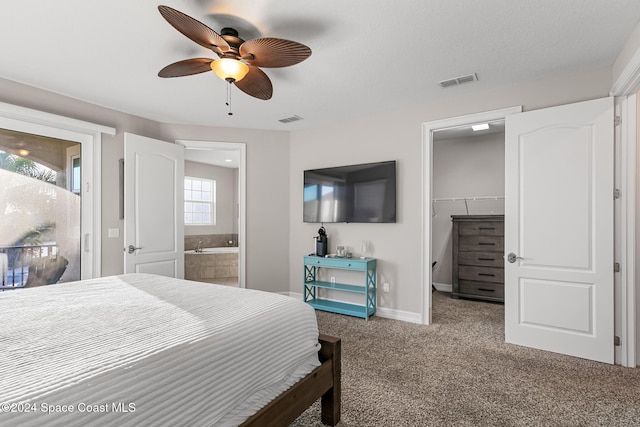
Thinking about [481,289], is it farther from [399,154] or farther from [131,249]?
[131,249]

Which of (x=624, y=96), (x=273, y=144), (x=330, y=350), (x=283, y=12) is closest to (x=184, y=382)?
(x=330, y=350)

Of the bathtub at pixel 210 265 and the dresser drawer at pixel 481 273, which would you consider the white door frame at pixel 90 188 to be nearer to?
the bathtub at pixel 210 265

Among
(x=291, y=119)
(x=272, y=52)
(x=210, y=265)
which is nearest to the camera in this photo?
(x=272, y=52)

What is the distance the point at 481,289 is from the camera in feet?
15.6

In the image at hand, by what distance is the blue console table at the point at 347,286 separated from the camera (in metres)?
3.83

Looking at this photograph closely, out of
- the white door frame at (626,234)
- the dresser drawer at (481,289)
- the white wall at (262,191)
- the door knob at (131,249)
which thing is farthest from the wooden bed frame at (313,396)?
the dresser drawer at (481,289)

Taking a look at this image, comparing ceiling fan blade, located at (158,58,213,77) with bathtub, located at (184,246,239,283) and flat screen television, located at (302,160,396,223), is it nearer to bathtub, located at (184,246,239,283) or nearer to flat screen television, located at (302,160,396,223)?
flat screen television, located at (302,160,396,223)

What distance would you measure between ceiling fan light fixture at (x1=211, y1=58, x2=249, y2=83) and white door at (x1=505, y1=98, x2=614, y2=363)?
2501 millimetres

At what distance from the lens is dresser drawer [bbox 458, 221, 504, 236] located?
4660 mm

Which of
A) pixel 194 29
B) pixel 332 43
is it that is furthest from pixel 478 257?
pixel 194 29

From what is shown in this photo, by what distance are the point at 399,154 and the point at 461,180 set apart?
211cm

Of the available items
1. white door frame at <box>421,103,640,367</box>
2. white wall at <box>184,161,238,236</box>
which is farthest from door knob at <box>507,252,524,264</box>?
white wall at <box>184,161,238,236</box>

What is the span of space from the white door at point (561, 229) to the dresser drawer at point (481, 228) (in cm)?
175

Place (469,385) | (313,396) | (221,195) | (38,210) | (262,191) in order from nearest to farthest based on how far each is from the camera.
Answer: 1. (313,396)
2. (469,385)
3. (38,210)
4. (262,191)
5. (221,195)
